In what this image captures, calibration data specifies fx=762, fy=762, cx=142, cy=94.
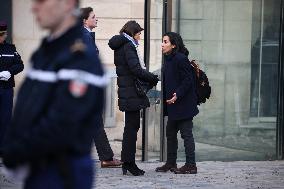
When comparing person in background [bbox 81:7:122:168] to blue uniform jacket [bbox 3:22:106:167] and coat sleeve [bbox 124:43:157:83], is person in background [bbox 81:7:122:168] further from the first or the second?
blue uniform jacket [bbox 3:22:106:167]

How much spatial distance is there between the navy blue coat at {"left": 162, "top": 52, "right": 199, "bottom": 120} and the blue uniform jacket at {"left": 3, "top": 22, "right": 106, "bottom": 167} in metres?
5.48

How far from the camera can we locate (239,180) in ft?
28.7

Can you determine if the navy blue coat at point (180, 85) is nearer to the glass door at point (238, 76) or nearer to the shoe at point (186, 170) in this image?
the shoe at point (186, 170)

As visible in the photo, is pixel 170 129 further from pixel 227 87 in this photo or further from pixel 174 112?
pixel 227 87

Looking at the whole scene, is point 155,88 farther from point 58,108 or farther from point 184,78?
point 58,108

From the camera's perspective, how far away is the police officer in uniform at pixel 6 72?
9547 mm

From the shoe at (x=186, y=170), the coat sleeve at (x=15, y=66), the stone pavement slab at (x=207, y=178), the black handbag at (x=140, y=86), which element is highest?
the coat sleeve at (x=15, y=66)

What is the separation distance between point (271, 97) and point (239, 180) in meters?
2.47

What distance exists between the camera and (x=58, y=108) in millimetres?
2957

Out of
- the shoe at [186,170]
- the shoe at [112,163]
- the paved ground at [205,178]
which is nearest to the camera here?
the paved ground at [205,178]

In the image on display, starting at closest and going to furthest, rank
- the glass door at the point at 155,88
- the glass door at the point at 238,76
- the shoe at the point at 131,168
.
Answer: the shoe at the point at 131,168
the glass door at the point at 155,88
the glass door at the point at 238,76

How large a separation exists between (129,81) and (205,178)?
1439 millimetres

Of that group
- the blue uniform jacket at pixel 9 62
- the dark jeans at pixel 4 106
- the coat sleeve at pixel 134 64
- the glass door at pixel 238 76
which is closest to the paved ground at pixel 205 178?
the glass door at pixel 238 76

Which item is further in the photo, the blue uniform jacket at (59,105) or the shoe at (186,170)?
the shoe at (186,170)
